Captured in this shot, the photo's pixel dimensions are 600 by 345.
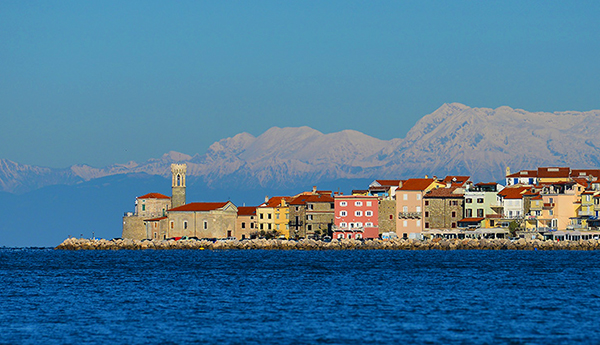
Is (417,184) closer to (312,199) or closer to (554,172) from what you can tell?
(312,199)

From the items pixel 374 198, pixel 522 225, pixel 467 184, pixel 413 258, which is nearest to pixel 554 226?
pixel 522 225

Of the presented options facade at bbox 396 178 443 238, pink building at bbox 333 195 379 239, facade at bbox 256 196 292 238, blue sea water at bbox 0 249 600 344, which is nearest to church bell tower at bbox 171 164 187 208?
facade at bbox 256 196 292 238

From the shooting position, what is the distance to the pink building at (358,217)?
113 metres

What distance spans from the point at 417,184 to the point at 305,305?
74843 millimetres

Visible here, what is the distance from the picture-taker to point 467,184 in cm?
11231

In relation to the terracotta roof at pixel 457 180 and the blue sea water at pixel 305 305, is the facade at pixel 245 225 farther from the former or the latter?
the blue sea water at pixel 305 305

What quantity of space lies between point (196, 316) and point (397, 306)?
813 cm

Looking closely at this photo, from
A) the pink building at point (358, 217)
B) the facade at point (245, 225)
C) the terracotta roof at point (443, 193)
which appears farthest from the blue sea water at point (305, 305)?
the facade at point (245, 225)

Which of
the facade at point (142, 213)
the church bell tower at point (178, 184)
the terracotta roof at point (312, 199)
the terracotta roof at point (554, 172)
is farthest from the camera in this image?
the church bell tower at point (178, 184)

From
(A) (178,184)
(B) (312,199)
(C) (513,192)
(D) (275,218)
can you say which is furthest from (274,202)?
(C) (513,192)

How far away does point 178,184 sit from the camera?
133750 mm

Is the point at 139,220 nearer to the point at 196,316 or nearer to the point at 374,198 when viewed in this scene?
the point at 374,198

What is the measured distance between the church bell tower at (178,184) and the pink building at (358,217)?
26504 mm

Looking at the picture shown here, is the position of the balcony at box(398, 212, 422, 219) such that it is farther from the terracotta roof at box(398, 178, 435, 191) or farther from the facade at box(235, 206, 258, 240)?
the facade at box(235, 206, 258, 240)
